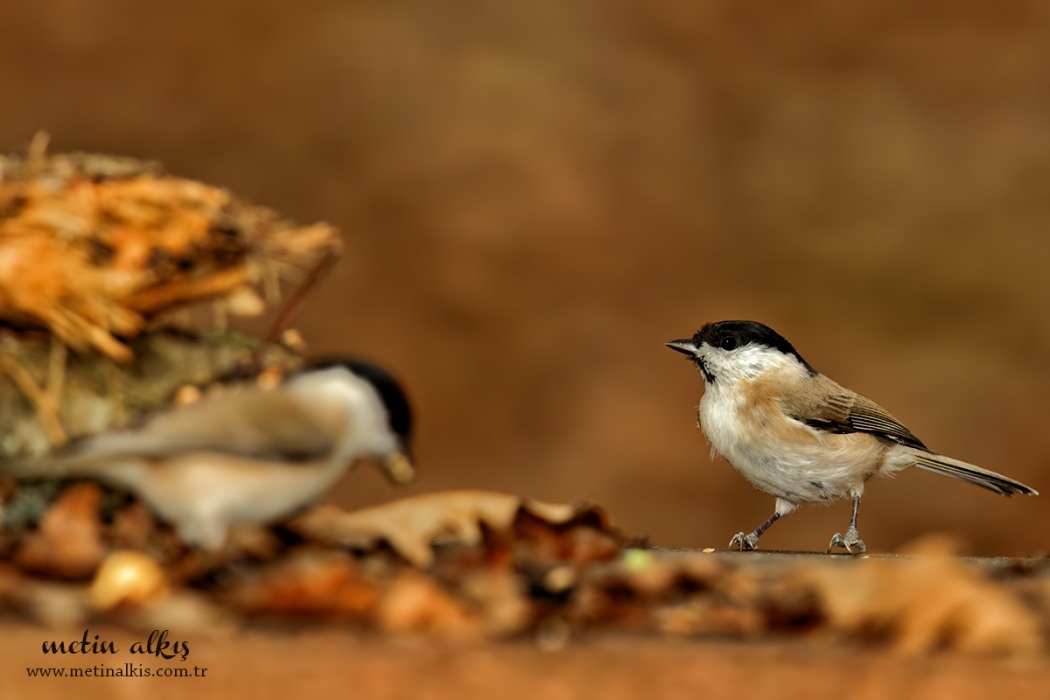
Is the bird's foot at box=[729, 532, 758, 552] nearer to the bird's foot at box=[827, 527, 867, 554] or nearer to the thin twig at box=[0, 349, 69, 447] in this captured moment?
the bird's foot at box=[827, 527, 867, 554]

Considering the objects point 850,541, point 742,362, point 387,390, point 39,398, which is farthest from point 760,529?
point 39,398

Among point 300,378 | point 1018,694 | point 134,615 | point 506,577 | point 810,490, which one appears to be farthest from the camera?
point 810,490

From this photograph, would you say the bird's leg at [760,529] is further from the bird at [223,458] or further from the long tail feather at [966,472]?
the bird at [223,458]

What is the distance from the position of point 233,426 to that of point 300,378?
10cm

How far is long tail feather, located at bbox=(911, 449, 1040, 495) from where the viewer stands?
2.04 metres

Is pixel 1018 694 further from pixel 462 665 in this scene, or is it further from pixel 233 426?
pixel 233 426

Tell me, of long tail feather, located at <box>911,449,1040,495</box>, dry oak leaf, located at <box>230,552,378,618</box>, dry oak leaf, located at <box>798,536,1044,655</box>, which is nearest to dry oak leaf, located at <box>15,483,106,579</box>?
dry oak leaf, located at <box>230,552,378,618</box>

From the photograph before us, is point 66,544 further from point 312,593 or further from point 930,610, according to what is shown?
point 930,610

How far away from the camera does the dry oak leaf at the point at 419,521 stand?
1.08m

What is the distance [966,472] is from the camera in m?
2.07

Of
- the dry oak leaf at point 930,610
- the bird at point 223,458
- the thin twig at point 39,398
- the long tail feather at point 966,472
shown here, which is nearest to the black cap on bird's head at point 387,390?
the bird at point 223,458

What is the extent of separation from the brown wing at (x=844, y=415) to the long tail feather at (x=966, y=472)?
5cm

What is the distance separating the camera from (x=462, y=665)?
0.79m

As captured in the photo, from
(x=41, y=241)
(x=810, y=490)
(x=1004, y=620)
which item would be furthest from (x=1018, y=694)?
(x=810, y=490)
